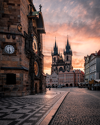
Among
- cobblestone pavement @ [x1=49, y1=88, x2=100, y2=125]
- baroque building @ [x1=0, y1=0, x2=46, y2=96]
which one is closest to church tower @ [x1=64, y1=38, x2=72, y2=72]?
baroque building @ [x1=0, y1=0, x2=46, y2=96]

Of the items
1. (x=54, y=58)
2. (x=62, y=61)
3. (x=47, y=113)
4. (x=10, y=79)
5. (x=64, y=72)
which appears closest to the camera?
(x=47, y=113)

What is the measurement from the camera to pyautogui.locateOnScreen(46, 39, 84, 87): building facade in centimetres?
11794

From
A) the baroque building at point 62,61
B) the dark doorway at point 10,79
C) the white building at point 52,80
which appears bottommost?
the white building at point 52,80

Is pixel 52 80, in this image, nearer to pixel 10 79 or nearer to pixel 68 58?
pixel 68 58

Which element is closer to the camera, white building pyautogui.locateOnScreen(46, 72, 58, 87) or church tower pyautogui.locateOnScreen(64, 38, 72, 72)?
white building pyautogui.locateOnScreen(46, 72, 58, 87)

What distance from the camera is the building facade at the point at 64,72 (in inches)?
4643

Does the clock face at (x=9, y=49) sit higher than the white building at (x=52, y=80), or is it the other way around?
the clock face at (x=9, y=49)

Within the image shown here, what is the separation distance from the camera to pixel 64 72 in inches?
4744

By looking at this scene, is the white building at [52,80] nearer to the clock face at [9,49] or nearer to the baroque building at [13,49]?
Result: the baroque building at [13,49]

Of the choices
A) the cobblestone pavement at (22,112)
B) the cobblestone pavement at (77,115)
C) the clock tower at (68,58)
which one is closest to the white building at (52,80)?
the clock tower at (68,58)

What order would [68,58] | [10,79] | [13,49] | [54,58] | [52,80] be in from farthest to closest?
[54,58], [68,58], [52,80], [13,49], [10,79]

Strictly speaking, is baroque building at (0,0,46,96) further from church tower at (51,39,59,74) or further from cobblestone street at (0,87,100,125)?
church tower at (51,39,59,74)

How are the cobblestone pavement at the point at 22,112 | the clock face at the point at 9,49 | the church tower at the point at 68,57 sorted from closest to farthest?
the cobblestone pavement at the point at 22,112
the clock face at the point at 9,49
the church tower at the point at 68,57

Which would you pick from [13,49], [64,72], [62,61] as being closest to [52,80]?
[64,72]
